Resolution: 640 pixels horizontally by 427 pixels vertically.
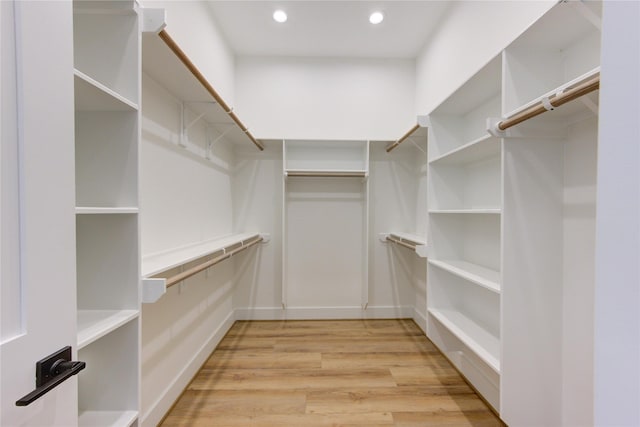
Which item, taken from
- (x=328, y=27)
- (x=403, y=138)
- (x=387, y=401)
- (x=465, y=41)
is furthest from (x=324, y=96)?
(x=387, y=401)

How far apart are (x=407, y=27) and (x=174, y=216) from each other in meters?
2.62

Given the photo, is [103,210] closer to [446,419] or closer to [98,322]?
[98,322]

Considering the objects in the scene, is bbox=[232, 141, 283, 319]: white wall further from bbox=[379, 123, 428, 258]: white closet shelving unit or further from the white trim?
bbox=[379, 123, 428, 258]: white closet shelving unit

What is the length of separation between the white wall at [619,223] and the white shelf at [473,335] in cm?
111

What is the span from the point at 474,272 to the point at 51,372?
6.08 ft

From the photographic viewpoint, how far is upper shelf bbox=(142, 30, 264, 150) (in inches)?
46.3

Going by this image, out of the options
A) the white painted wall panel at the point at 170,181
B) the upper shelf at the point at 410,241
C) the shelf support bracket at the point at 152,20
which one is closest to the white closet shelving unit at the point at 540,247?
the upper shelf at the point at 410,241

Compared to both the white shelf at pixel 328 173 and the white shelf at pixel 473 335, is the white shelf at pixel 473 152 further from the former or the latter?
the white shelf at pixel 473 335

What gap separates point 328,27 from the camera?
2578 mm

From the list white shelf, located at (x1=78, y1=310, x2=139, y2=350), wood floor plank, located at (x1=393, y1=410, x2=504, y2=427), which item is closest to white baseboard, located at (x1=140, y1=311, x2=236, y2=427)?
white shelf, located at (x1=78, y1=310, x2=139, y2=350)

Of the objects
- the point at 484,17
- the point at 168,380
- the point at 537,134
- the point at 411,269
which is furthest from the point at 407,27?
the point at 168,380

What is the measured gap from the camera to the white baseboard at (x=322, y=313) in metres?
3.06

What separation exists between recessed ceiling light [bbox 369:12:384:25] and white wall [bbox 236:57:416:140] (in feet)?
1.94

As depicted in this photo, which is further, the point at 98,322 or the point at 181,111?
the point at 181,111
